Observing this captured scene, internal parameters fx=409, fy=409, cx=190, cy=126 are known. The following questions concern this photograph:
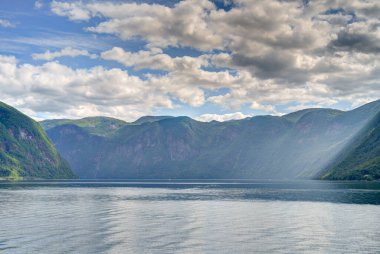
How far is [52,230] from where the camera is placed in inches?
3199

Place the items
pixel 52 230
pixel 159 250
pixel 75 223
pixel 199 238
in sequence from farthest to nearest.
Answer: pixel 75 223
pixel 52 230
pixel 199 238
pixel 159 250

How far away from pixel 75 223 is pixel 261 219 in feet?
145

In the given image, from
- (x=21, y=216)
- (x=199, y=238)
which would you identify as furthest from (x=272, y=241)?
(x=21, y=216)

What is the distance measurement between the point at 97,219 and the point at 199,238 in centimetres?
3652

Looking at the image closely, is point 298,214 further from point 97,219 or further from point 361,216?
point 97,219

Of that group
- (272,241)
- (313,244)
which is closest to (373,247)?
(313,244)

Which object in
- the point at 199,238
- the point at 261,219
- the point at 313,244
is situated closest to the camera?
the point at 313,244

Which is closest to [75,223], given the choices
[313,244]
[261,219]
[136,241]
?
[136,241]

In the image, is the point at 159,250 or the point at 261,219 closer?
the point at 159,250

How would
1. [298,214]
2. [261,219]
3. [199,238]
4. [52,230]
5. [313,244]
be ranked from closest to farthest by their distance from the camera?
[313,244]
[199,238]
[52,230]
[261,219]
[298,214]

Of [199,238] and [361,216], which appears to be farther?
[361,216]

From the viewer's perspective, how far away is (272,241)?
69.8m

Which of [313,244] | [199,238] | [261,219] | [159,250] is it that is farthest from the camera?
[261,219]

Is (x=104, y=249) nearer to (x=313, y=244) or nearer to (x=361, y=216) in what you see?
(x=313, y=244)
